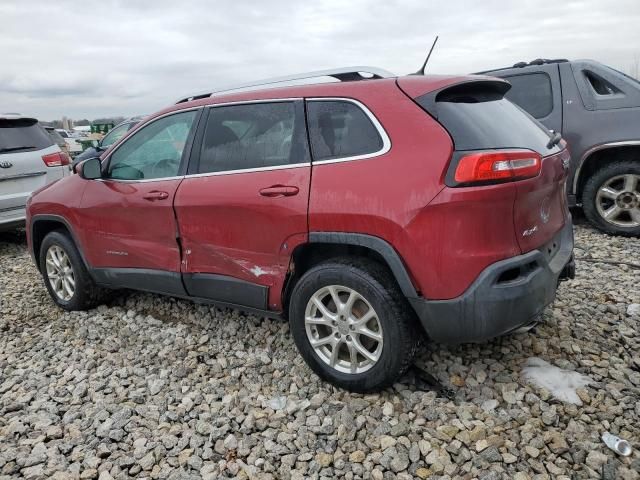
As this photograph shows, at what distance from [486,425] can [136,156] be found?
2.93 m

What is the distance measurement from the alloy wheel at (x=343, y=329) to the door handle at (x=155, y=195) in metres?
1.31

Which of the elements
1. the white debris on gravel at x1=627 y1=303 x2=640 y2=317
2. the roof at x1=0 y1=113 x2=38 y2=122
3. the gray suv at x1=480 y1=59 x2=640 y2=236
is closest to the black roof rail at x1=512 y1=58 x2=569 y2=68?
the gray suv at x1=480 y1=59 x2=640 y2=236

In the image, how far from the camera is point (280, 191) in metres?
2.84

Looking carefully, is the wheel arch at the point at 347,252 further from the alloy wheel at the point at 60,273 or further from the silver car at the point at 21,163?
the silver car at the point at 21,163

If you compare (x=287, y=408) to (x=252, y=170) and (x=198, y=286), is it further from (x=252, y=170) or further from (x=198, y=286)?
(x=252, y=170)

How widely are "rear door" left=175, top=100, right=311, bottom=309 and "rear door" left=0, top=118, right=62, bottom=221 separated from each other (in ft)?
13.8

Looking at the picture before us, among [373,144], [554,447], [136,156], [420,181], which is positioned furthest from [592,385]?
[136,156]

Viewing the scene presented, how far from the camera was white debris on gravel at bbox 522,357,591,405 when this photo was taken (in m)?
2.73

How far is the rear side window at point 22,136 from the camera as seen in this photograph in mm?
6535

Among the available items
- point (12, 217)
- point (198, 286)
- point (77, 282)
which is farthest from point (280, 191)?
point (12, 217)

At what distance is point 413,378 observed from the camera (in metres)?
2.96

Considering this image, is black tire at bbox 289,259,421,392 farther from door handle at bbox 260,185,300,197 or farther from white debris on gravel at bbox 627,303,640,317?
white debris on gravel at bbox 627,303,640,317

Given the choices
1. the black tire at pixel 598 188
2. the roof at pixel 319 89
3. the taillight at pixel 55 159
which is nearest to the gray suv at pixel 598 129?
the black tire at pixel 598 188

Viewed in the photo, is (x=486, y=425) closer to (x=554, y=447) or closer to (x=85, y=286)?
(x=554, y=447)
